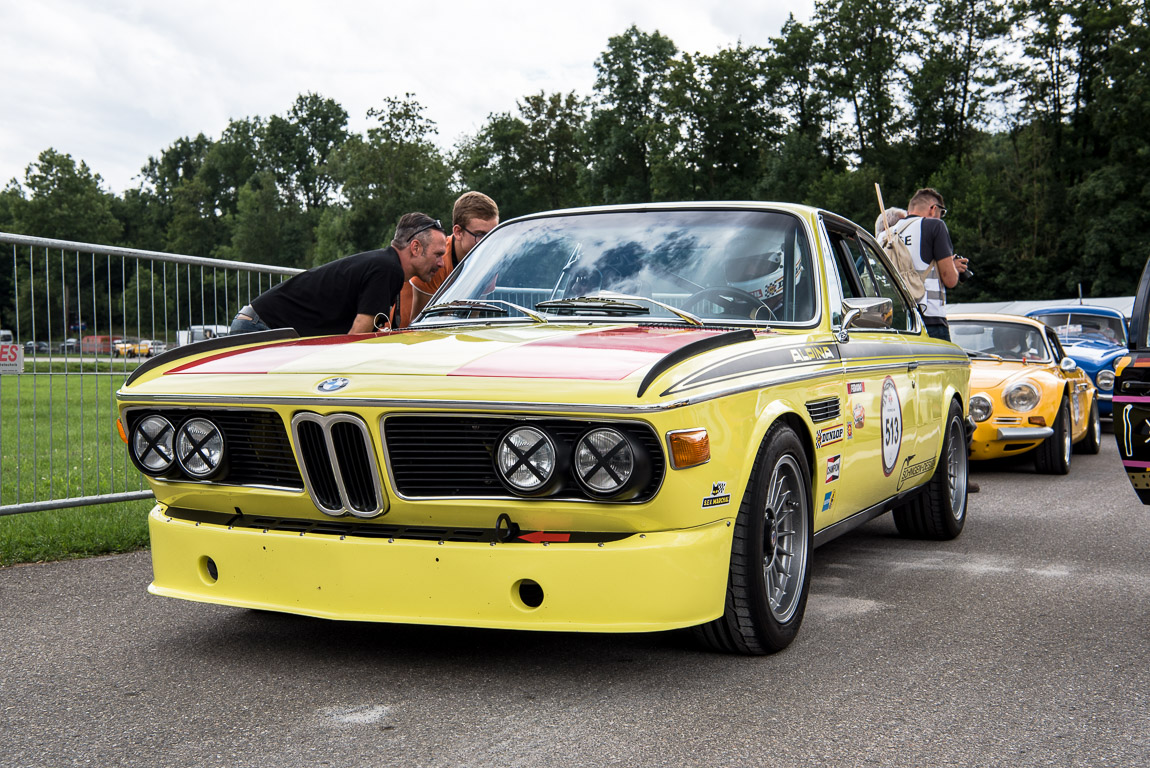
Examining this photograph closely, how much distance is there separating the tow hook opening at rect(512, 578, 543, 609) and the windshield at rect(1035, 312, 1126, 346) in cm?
1329

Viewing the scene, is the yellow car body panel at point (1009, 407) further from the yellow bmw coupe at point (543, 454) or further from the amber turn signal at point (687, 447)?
the amber turn signal at point (687, 447)

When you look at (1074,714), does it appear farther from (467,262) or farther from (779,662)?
(467,262)

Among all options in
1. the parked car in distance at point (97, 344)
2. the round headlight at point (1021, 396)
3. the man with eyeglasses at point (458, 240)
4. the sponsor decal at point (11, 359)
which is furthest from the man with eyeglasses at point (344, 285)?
the round headlight at point (1021, 396)

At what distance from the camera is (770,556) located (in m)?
4.01

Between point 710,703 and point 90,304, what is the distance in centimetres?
480

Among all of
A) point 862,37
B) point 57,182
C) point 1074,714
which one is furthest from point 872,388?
Result: point 57,182

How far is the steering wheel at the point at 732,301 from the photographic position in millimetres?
4551

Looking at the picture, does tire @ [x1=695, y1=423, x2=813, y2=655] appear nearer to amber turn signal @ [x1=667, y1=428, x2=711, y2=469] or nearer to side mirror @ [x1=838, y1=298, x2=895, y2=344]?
amber turn signal @ [x1=667, y1=428, x2=711, y2=469]

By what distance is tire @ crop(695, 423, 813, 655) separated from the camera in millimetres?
3699

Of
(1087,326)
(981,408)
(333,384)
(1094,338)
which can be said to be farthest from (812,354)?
(1087,326)

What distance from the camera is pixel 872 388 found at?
498 cm

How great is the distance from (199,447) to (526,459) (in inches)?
46.5

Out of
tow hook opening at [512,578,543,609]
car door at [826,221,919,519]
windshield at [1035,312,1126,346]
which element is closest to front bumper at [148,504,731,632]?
tow hook opening at [512,578,543,609]

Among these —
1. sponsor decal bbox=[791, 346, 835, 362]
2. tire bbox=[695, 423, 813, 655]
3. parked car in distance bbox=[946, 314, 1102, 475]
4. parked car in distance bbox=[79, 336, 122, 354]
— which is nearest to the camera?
tire bbox=[695, 423, 813, 655]
